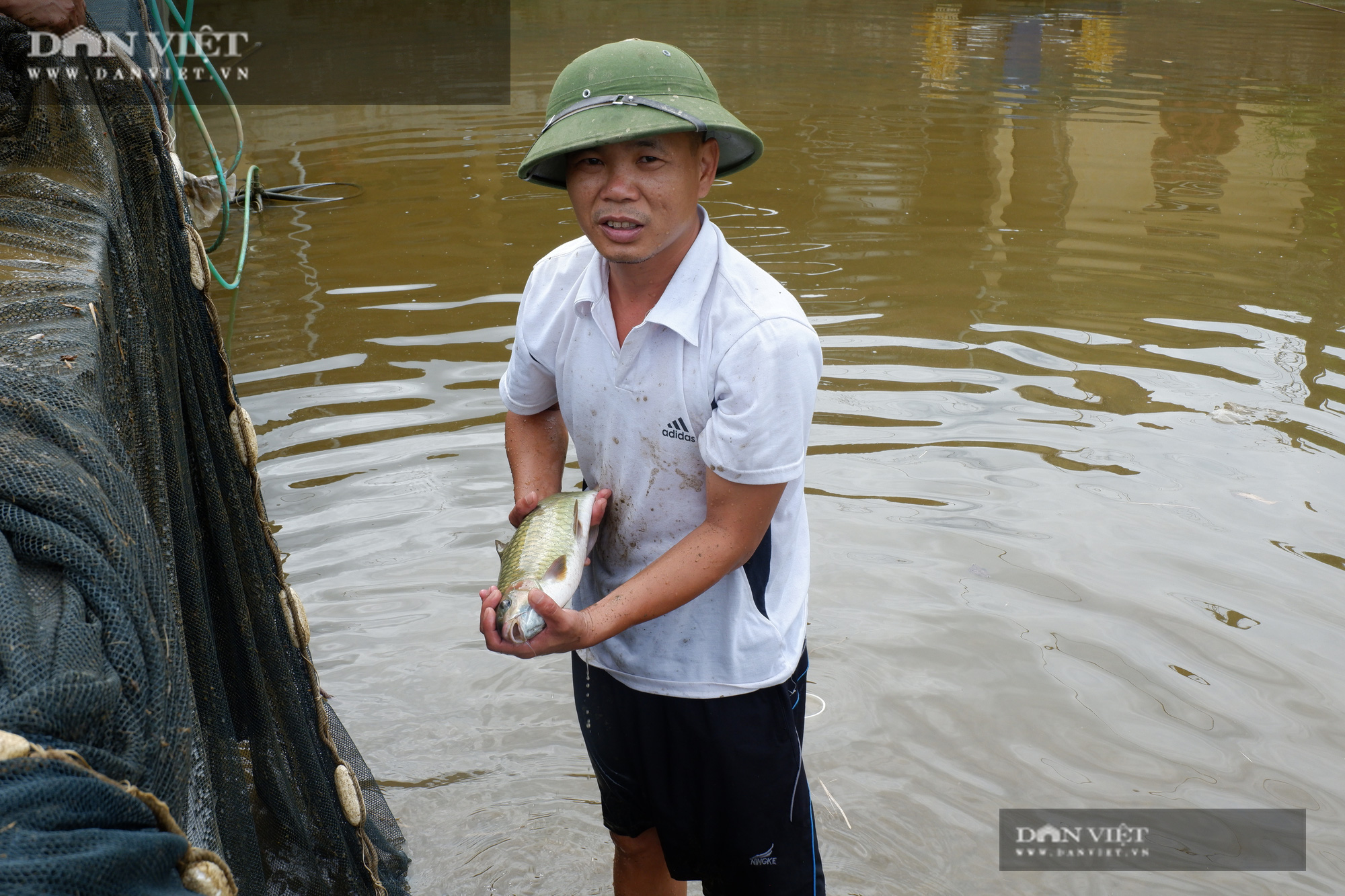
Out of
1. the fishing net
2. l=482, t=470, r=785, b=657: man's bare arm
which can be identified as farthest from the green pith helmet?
the fishing net

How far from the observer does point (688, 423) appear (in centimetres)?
214

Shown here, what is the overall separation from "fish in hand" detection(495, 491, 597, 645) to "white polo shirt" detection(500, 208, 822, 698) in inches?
5.1

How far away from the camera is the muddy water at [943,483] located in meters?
3.54

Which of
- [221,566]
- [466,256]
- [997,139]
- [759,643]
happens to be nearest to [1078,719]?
[759,643]

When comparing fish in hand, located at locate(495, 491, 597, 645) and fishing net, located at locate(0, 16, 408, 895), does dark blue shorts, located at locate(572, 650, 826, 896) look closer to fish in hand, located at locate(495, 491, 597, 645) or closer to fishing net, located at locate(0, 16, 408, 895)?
fish in hand, located at locate(495, 491, 597, 645)

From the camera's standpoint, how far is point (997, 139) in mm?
11469

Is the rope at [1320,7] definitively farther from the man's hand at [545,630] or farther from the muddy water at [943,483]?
the man's hand at [545,630]

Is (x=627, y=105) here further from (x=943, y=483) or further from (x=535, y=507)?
(x=943, y=483)

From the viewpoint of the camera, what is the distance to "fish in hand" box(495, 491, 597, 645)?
2027 mm

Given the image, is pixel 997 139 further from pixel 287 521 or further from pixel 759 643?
pixel 759 643

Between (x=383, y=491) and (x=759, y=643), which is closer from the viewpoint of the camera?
(x=759, y=643)

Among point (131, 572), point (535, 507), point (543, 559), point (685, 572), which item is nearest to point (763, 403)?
point (685, 572)

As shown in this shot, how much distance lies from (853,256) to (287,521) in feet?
15.8

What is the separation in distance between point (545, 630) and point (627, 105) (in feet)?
3.27
